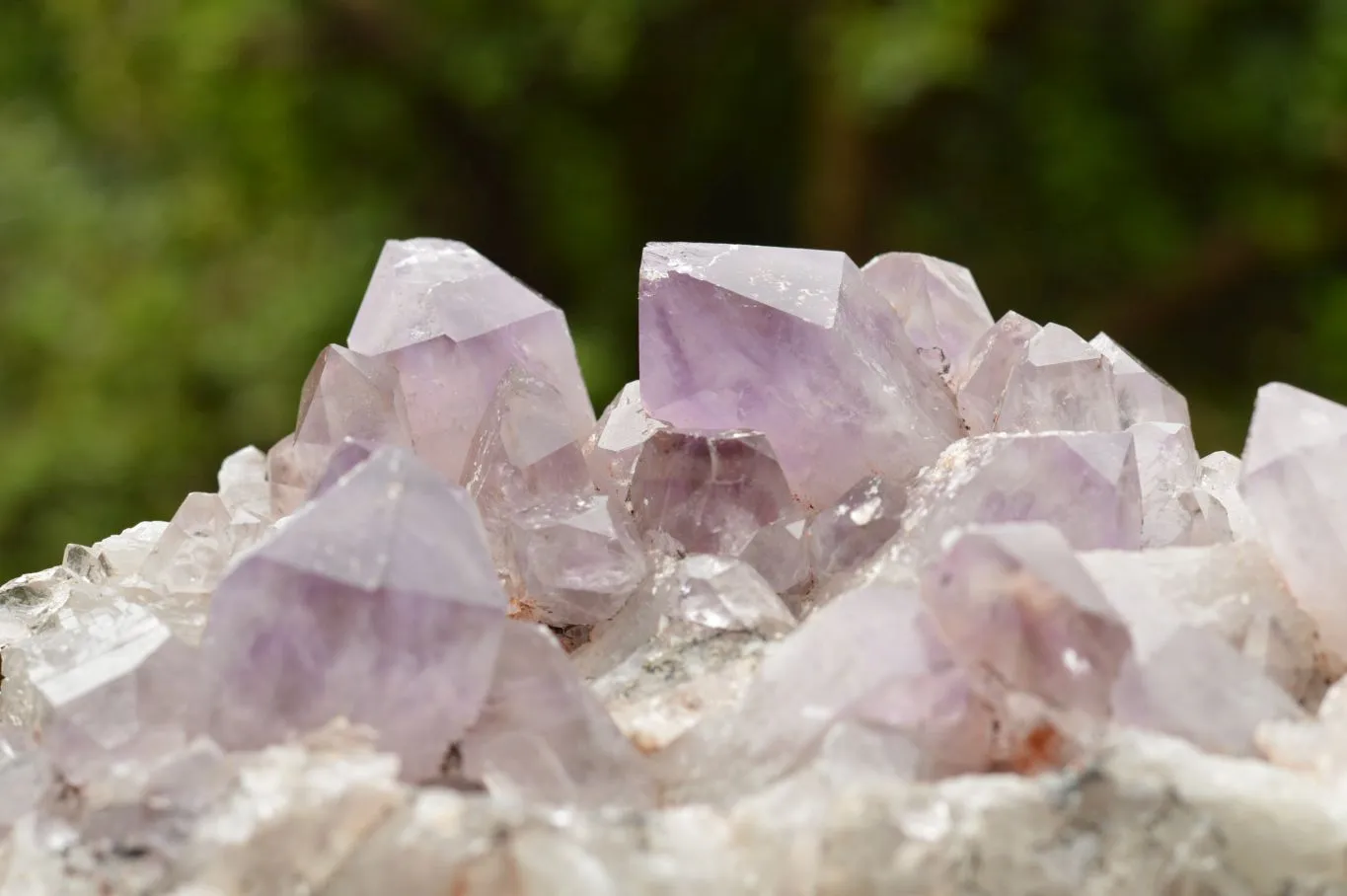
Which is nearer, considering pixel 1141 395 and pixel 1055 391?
pixel 1055 391

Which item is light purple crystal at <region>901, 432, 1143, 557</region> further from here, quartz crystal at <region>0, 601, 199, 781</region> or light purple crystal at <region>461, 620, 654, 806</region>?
quartz crystal at <region>0, 601, 199, 781</region>

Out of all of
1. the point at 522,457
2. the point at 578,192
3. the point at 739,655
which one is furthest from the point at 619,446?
the point at 578,192

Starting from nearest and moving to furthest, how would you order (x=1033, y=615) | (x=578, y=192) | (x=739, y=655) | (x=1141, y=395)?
(x=1033, y=615)
(x=739, y=655)
(x=1141, y=395)
(x=578, y=192)

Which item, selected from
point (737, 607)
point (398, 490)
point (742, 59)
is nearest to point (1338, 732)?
point (737, 607)

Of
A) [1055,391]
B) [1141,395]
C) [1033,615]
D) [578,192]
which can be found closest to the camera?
[1033,615]

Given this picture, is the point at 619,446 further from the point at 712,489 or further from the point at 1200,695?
the point at 1200,695

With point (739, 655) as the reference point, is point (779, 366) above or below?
above

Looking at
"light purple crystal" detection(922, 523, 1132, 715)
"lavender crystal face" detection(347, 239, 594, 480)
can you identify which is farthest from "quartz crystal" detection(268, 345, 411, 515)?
"light purple crystal" detection(922, 523, 1132, 715)
